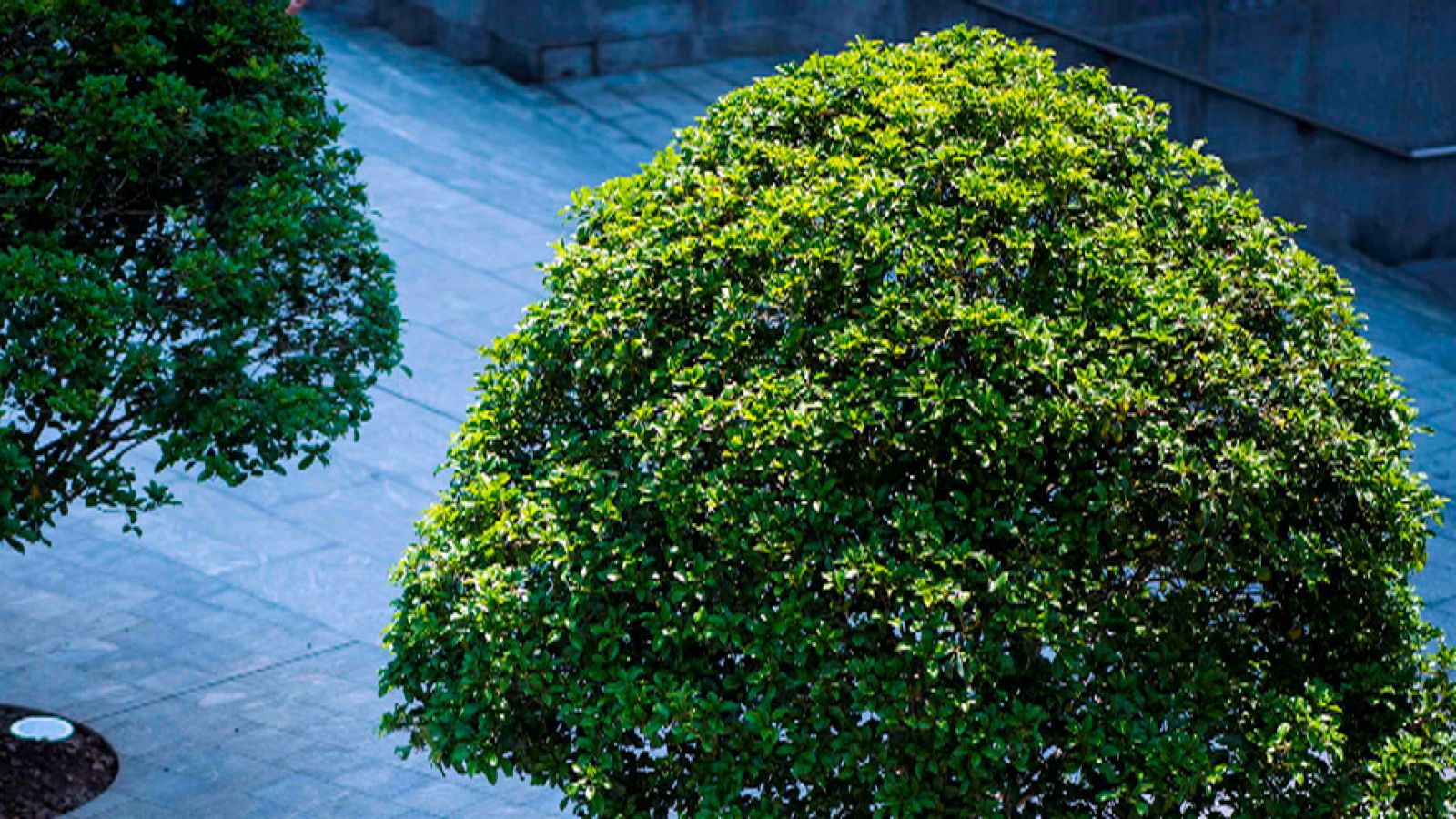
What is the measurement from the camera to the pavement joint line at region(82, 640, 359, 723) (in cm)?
779

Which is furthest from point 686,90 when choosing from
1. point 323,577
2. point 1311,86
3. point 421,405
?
point 323,577

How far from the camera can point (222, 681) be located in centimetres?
809

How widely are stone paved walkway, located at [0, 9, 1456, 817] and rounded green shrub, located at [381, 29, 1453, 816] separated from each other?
8.03ft

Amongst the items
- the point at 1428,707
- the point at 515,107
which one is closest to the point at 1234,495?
the point at 1428,707

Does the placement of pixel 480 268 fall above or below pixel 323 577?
above

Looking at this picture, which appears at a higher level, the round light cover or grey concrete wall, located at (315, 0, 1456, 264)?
grey concrete wall, located at (315, 0, 1456, 264)

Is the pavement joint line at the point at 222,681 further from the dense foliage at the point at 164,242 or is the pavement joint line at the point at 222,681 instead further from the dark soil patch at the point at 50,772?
the dense foliage at the point at 164,242

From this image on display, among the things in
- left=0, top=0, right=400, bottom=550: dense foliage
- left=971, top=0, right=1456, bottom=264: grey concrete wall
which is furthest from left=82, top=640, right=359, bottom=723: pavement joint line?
left=971, top=0, right=1456, bottom=264: grey concrete wall

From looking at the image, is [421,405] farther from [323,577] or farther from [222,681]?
[222,681]

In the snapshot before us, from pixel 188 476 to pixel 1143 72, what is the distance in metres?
8.05

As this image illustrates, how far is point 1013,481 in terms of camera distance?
4.52 m

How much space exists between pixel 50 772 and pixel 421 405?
3.86 meters

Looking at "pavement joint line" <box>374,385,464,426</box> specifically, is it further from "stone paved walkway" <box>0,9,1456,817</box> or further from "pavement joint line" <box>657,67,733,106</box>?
"pavement joint line" <box>657,67,733,106</box>

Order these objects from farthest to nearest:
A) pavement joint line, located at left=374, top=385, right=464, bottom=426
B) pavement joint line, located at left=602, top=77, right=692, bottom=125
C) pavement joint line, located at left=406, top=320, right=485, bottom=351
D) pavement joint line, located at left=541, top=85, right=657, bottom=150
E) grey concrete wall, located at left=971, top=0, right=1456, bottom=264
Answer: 1. pavement joint line, located at left=602, top=77, right=692, bottom=125
2. pavement joint line, located at left=541, top=85, right=657, bottom=150
3. grey concrete wall, located at left=971, top=0, right=1456, bottom=264
4. pavement joint line, located at left=406, top=320, right=485, bottom=351
5. pavement joint line, located at left=374, top=385, right=464, bottom=426
